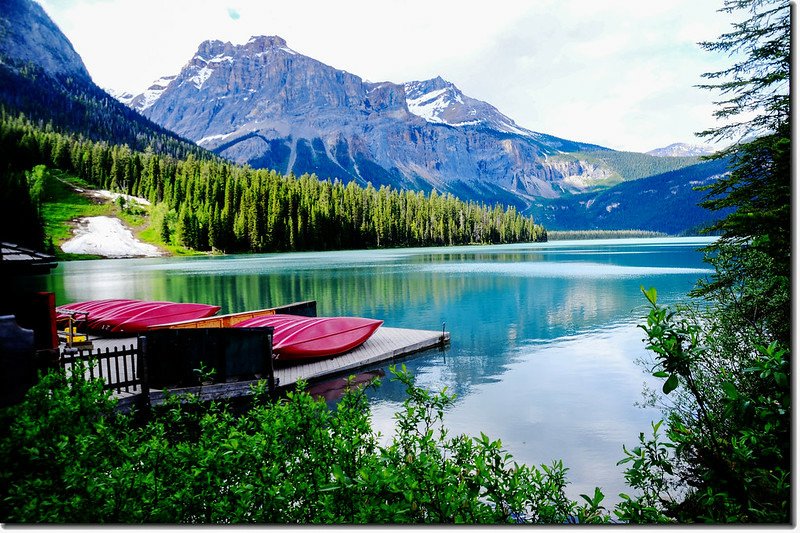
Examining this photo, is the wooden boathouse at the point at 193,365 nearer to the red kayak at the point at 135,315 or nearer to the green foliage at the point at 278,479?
the red kayak at the point at 135,315

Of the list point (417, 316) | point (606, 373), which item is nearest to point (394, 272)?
point (417, 316)

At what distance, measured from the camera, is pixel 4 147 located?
21.5 feet

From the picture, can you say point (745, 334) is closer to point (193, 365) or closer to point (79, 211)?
point (193, 365)

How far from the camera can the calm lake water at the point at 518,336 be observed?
909 cm

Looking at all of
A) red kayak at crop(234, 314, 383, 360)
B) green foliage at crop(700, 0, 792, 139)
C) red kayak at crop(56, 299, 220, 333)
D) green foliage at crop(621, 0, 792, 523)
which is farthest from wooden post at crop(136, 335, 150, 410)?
green foliage at crop(700, 0, 792, 139)

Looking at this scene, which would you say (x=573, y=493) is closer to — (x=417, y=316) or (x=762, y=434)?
(x=762, y=434)

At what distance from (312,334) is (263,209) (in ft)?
275

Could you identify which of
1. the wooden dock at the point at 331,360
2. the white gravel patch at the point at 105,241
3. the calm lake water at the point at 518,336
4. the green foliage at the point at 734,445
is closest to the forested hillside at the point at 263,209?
the white gravel patch at the point at 105,241

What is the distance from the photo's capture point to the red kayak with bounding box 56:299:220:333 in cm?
1683

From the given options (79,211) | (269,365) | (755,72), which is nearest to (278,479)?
(755,72)

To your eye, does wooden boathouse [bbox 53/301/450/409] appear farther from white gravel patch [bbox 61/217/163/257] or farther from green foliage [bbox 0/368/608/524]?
white gravel patch [bbox 61/217/163/257]

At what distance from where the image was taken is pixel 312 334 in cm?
1451

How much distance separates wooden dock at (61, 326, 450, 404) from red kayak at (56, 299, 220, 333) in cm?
60

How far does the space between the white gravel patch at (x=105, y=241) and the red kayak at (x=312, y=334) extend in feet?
242
